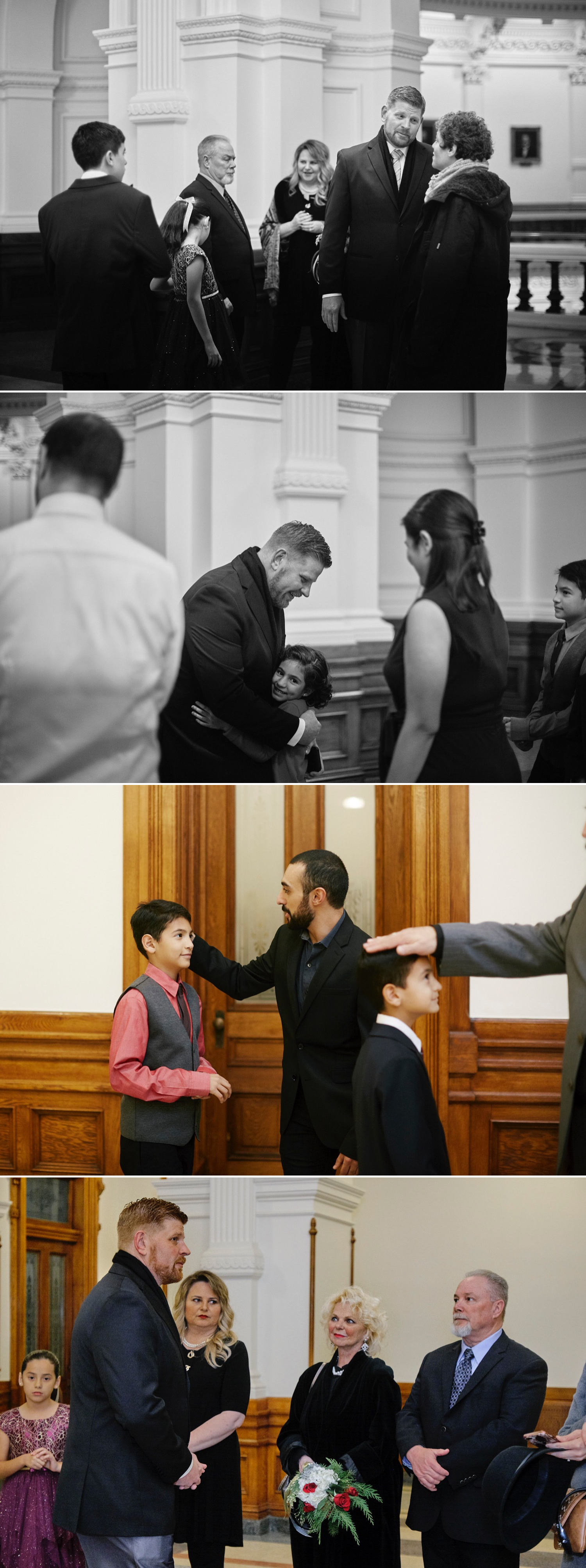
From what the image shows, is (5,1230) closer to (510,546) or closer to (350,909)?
(350,909)

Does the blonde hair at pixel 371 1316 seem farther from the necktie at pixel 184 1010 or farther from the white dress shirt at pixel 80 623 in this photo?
the white dress shirt at pixel 80 623

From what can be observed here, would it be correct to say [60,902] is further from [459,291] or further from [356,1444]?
[459,291]

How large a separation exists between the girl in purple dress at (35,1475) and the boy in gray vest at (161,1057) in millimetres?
625

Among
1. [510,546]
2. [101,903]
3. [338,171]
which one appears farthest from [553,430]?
[101,903]

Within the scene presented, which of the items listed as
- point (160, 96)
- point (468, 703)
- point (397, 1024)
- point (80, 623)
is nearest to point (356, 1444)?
point (397, 1024)

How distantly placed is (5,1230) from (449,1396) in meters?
1.26

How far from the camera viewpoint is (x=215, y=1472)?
3.60 meters

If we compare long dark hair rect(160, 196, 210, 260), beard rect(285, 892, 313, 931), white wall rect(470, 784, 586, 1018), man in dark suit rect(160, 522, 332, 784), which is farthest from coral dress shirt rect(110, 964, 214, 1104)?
long dark hair rect(160, 196, 210, 260)

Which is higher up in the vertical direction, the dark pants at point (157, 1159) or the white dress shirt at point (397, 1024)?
the white dress shirt at point (397, 1024)

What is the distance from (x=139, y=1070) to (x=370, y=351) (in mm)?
2059

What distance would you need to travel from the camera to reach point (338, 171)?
12.4 ft

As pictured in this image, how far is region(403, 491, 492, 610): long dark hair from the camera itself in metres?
3.75

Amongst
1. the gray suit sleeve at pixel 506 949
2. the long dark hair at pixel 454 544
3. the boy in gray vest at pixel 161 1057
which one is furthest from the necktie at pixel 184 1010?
the long dark hair at pixel 454 544

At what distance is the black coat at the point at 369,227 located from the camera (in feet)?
12.4
